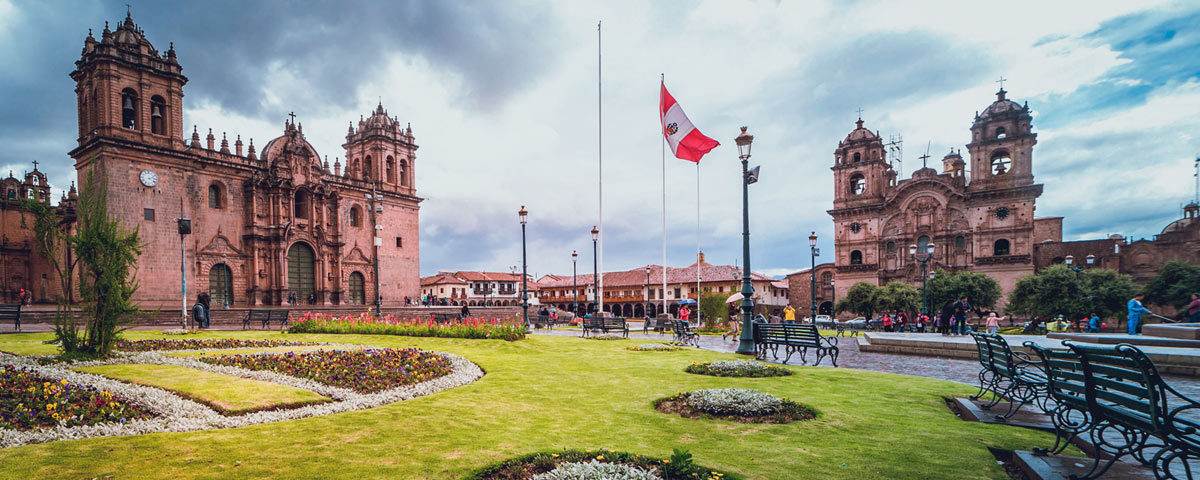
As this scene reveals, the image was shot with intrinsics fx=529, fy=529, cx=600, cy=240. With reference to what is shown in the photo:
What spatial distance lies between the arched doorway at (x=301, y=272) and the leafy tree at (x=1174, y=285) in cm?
6165

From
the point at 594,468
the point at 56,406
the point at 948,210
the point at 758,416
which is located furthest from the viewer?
the point at 948,210

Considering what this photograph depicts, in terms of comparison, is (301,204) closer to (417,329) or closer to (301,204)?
(301,204)

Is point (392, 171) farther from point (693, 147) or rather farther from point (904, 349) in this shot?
point (904, 349)

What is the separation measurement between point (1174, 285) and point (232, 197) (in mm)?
66112

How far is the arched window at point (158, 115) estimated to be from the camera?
109ft

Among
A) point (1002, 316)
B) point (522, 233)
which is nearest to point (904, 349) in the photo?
point (522, 233)

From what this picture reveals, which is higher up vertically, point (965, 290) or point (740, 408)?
point (740, 408)

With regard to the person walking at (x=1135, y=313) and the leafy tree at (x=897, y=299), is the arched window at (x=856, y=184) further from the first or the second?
the person walking at (x=1135, y=313)

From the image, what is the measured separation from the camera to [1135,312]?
15.6 meters

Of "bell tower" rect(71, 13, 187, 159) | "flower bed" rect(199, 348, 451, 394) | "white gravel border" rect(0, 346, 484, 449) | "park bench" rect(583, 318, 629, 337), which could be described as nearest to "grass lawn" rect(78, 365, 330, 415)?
"white gravel border" rect(0, 346, 484, 449)

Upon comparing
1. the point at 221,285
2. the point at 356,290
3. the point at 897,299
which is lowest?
the point at 897,299

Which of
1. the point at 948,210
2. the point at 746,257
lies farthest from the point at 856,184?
the point at 746,257

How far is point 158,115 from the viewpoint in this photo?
33.3 metres

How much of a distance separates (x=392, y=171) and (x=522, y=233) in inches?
1007
